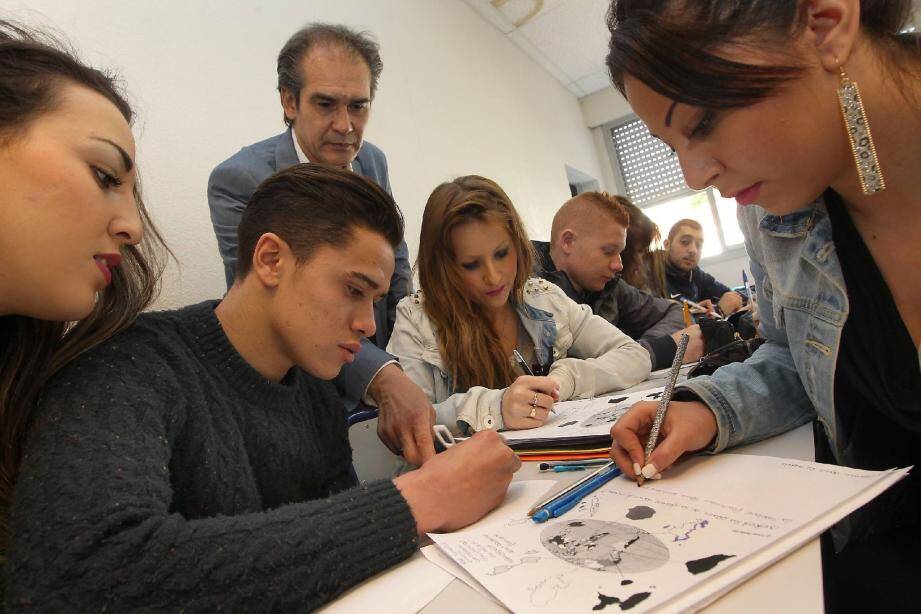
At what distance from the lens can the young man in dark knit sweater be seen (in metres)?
0.47

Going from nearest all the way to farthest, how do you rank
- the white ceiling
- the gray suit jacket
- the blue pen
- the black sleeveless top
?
the blue pen, the black sleeveless top, the gray suit jacket, the white ceiling

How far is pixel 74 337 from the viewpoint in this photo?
0.65m

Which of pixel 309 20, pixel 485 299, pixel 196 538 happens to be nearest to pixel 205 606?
pixel 196 538

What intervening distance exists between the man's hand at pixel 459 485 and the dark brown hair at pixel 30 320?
1.33 ft

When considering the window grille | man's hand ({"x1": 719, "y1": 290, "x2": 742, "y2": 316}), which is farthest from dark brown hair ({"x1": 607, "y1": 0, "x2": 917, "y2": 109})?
the window grille

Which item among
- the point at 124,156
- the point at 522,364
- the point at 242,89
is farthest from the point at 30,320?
the point at 242,89

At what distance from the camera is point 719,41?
62 cm

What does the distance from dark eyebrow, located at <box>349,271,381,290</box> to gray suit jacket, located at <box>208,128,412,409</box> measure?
309 millimetres

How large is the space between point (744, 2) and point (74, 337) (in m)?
0.84

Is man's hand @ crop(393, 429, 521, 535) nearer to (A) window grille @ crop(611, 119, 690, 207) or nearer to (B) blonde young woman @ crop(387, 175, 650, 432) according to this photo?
(B) blonde young woman @ crop(387, 175, 650, 432)

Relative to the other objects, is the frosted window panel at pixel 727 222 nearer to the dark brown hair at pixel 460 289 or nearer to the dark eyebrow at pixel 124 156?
the dark brown hair at pixel 460 289

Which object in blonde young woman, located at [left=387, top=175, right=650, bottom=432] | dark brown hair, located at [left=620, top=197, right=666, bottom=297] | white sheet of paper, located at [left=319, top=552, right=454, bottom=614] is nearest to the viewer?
A: white sheet of paper, located at [left=319, top=552, right=454, bottom=614]

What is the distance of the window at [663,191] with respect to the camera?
5945mm

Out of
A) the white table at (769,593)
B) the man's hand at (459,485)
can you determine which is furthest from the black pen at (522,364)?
the white table at (769,593)
